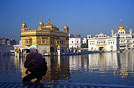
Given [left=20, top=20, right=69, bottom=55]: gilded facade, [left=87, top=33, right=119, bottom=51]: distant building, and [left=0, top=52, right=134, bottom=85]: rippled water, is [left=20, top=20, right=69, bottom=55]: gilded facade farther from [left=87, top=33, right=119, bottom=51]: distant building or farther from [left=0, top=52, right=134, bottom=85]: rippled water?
[left=87, top=33, right=119, bottom=51]: distant building

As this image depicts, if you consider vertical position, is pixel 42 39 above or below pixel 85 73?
above

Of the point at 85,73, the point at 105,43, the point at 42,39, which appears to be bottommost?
the point at 85,73

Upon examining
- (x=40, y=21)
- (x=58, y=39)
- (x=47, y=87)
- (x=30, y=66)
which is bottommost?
(x=47, y=87)

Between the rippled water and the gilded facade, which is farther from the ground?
the gilded facade

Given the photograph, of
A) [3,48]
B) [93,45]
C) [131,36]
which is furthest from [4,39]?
[131,36]

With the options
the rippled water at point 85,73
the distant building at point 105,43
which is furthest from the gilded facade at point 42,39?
the distant building at point 105,43

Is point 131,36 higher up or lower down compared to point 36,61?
higher up

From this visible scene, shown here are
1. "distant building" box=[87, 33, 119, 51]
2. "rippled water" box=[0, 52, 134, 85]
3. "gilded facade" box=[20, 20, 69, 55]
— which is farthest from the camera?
"distant building" box=[87, 33, 119, 51]

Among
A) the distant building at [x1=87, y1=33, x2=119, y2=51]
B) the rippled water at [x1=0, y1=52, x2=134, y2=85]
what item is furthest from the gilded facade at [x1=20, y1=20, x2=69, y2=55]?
the distant building at [x1=87, y1=33, x2=119, y2=51]

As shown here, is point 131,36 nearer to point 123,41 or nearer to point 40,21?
point 123,41

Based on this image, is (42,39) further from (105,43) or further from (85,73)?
(105,43)

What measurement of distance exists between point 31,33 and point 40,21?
11605 mm

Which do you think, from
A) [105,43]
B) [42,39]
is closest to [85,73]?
[42,39]

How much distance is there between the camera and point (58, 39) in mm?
59938
